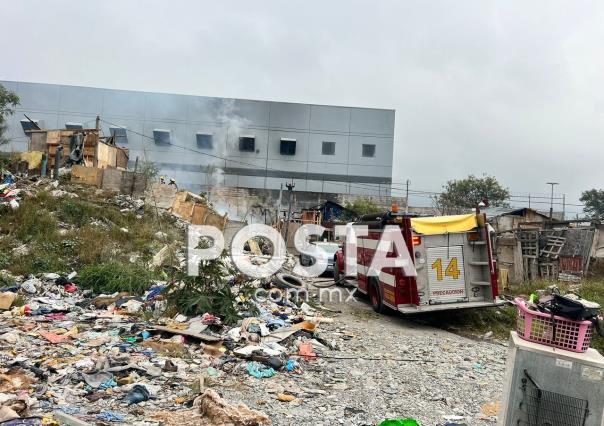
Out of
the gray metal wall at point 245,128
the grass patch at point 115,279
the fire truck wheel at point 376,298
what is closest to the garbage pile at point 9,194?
the grass patch at point 115,279

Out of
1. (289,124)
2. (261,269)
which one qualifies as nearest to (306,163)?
(289,124)

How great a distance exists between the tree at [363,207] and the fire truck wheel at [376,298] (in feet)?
76.3

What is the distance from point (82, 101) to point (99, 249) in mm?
36514

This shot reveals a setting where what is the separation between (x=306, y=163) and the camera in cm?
4281

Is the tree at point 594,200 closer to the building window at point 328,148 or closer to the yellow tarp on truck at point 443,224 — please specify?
the building window at point 328,148

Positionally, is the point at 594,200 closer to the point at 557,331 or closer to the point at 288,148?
the point at 288,148

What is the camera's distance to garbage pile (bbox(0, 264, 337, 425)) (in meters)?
3.92

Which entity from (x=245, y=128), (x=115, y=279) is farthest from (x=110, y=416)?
(x=245, y=128)

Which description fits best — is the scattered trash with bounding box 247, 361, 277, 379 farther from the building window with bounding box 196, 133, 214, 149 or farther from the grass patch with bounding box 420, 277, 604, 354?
the building window with bounding box 196, 133, 214, 149

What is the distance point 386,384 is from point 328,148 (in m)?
38.7

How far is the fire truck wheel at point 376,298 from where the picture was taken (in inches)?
373

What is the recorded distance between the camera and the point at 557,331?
3.07 m

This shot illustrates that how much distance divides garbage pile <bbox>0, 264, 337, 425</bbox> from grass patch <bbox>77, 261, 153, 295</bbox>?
297mm

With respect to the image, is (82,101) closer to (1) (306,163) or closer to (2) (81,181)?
(1) (306,163)
